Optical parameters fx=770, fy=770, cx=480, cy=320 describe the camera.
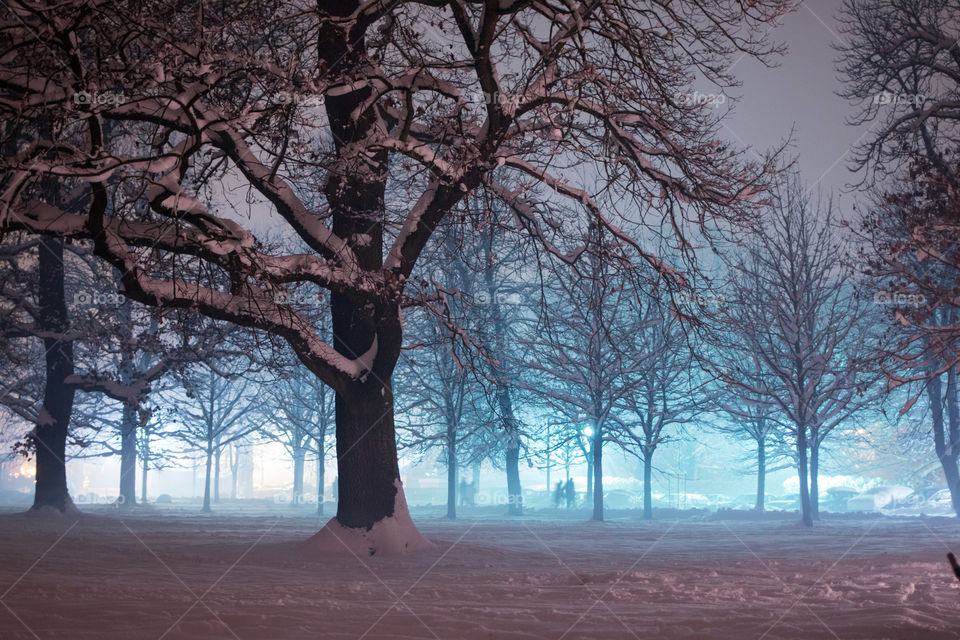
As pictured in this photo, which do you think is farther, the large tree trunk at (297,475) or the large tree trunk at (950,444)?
the large tree trunk at (297,475)

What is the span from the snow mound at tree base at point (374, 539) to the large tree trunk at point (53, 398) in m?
11.8

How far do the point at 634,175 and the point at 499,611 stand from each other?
6166 mm

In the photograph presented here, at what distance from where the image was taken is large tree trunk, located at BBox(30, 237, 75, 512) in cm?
1928

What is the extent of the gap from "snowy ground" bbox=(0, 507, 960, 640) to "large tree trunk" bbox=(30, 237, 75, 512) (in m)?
6.60

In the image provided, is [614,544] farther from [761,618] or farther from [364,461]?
[761,618]

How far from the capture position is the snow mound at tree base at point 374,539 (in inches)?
421

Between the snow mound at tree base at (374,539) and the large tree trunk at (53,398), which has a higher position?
the large tree trunk at (53,398)

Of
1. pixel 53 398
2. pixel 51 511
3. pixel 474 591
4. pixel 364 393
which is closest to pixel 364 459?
pixel 364 393

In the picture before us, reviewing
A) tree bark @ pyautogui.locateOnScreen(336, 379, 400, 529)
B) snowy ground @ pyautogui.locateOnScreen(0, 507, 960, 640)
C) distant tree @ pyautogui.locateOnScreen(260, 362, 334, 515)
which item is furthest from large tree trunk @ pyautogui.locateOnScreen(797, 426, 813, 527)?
distant tree @ pyautogui.locateOnScreen(260, 362, 334, 515)

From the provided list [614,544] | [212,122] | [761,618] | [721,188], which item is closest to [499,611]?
[761,618]

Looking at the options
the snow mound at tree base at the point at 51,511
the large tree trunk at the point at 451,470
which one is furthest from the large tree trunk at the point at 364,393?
the large tree trunk at the point at 451,470

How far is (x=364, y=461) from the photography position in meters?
11.1

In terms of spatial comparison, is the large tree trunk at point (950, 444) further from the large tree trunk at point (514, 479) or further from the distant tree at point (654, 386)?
the large tree trunk at point (514, 479)

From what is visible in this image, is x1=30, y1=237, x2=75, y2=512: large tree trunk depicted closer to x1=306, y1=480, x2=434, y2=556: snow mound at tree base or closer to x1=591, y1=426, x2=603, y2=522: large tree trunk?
x1=306, y1=480, x2=434, y2=556: snow mound at tree base
